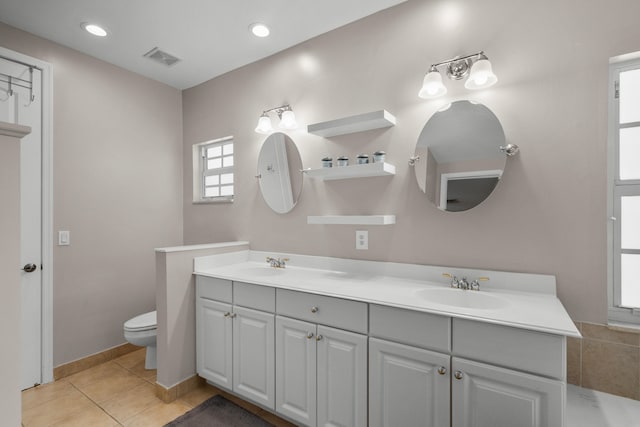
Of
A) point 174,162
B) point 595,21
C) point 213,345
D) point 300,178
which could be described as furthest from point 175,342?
point 595,21

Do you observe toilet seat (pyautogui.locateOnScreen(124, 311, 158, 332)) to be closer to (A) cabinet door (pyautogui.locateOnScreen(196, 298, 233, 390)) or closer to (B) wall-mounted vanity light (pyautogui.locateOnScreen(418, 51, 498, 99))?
(A) cabinet door (pyautogui.locateOnScreen(196, 298, 233, 390))

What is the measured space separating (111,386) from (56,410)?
33 centimetres

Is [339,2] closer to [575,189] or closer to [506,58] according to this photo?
[506,58]

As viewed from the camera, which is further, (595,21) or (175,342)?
(175,342)

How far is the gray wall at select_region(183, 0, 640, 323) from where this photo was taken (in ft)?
4.99

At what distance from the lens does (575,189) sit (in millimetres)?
1549

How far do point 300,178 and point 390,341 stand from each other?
4.88 feet

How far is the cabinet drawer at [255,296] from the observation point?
6.18ft

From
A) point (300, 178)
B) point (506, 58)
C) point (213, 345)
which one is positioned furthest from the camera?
point (300, 178)

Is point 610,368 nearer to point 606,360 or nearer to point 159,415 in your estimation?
point 606,360

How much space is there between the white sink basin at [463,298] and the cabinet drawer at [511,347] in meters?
0.35

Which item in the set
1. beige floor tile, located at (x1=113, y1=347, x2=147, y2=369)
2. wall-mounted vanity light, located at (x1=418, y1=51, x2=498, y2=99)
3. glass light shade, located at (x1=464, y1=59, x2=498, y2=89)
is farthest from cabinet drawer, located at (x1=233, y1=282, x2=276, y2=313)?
glass light shade, located at (x1=464, y1=59, x2=498, y2=89)

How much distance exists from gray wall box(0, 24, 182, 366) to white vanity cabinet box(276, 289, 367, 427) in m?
1.93

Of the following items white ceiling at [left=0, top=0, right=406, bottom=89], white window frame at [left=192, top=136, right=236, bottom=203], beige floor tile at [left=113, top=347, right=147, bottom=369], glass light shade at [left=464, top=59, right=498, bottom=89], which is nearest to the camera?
glass light shade at [left=464, top=59, right=498, bottom=89]
